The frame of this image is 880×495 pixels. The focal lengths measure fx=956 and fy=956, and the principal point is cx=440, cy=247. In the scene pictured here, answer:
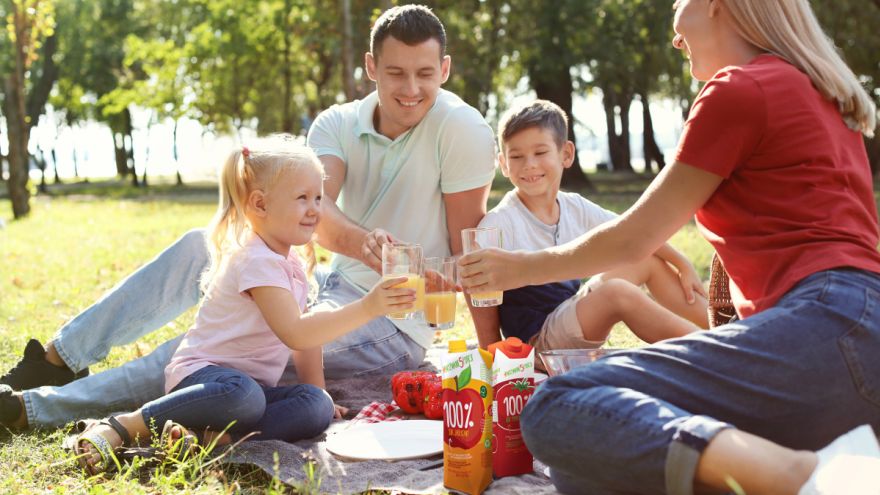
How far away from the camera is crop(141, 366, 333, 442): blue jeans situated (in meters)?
3.88

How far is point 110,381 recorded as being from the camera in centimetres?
451

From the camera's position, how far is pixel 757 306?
312cm

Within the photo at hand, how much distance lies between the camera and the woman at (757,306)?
2.75m

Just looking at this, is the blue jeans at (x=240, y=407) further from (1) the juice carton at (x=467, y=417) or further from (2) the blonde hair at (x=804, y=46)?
(2) the blonde hair at (x=804, y=46)

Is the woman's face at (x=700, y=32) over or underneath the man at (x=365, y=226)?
over

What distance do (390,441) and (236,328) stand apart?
846 millimetres

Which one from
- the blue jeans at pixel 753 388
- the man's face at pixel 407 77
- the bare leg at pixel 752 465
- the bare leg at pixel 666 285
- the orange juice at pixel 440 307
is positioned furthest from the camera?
the bare leg at pixel 666 285

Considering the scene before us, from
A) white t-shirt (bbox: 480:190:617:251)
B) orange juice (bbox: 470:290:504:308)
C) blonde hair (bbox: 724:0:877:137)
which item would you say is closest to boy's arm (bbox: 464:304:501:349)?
white t-shirt (bbox: 480:190:617:251)

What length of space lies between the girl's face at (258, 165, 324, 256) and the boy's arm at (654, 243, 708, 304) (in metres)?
1.86

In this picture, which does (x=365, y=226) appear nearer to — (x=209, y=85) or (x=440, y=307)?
(x=440, y=307)

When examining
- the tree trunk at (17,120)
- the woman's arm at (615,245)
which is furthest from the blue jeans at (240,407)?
the tree trunk at (17,120)

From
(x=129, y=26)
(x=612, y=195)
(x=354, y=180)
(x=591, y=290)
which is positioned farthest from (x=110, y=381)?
(x=129, y=26)

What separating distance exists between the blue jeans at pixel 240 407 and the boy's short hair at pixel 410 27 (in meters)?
1.86

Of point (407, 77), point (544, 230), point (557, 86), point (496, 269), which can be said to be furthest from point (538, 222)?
point (557, 86)
